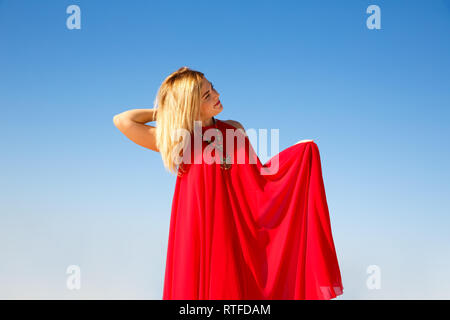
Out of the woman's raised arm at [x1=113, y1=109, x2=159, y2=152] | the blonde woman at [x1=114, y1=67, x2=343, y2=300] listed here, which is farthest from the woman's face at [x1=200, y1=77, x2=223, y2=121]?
the woman's raised arm at [x1=113, y1=109, x2=159, y2=152]

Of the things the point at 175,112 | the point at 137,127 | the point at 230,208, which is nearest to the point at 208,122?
the point at 175,112

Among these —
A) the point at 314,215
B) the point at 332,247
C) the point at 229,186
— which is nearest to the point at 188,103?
the point at 229,186

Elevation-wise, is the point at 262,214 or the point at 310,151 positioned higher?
the point at 310,151

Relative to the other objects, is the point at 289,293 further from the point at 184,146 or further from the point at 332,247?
the point at 184,146

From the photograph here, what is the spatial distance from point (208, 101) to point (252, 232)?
1.08 m

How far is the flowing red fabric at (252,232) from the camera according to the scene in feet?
11.0

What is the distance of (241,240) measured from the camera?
3.47 metres

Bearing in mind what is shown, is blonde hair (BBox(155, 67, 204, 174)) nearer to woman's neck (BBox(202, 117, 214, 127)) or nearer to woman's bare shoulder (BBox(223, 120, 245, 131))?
woman's neck (BBox(202, 117, 214, 127))

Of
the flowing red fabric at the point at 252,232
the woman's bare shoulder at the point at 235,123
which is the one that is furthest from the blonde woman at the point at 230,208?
the woman's bare shoulder at the point at 235,123

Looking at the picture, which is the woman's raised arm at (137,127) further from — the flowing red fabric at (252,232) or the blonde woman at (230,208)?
the flowing red fabric at (252,232)

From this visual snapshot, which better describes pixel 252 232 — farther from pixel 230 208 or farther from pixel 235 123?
pixel 235 123

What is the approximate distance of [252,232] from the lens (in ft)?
11.6

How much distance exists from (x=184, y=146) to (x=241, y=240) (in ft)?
2.74

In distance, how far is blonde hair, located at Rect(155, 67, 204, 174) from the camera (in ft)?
11.3
